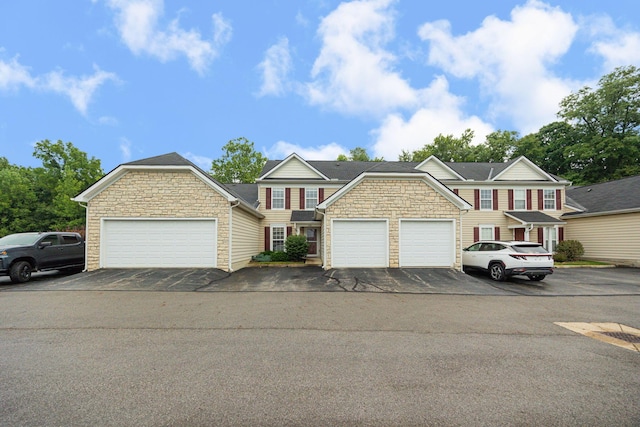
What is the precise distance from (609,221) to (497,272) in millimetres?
11938

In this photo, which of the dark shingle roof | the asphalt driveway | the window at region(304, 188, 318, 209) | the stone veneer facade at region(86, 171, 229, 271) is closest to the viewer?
the asphalt driveway

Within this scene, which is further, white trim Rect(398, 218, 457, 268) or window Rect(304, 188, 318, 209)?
window Rect(304, 188, 318, 209)

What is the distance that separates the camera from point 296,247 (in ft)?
53.8

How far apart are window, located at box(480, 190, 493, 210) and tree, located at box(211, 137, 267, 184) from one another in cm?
2590

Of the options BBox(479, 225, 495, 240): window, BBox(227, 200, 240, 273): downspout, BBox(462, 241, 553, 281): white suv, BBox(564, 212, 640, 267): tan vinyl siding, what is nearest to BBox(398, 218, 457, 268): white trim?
BBox(462, 241, 553, 281): white suv

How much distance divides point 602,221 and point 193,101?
89.6 ft

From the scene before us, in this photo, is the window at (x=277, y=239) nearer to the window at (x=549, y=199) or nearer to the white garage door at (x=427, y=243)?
the white garage door at (x=427, y=243)

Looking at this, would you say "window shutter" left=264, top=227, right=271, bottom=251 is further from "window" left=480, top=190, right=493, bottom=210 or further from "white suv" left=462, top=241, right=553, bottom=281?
"window" left=480, top=190, right=493, bottom=210

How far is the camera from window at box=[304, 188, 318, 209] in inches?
774

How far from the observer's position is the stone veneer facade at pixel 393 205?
1306 cm

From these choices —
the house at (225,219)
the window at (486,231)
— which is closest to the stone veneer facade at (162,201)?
the house at (225,219)

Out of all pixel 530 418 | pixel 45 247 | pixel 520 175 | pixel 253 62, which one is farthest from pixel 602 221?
pixel 45 247

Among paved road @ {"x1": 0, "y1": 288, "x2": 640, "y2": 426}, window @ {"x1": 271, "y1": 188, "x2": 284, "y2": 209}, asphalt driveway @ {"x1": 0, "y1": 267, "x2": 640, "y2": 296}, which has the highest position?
window @ {"x1": 271, "y1": 188, "x2": 284, "y2": 209}

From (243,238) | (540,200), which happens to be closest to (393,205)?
(243,238)
